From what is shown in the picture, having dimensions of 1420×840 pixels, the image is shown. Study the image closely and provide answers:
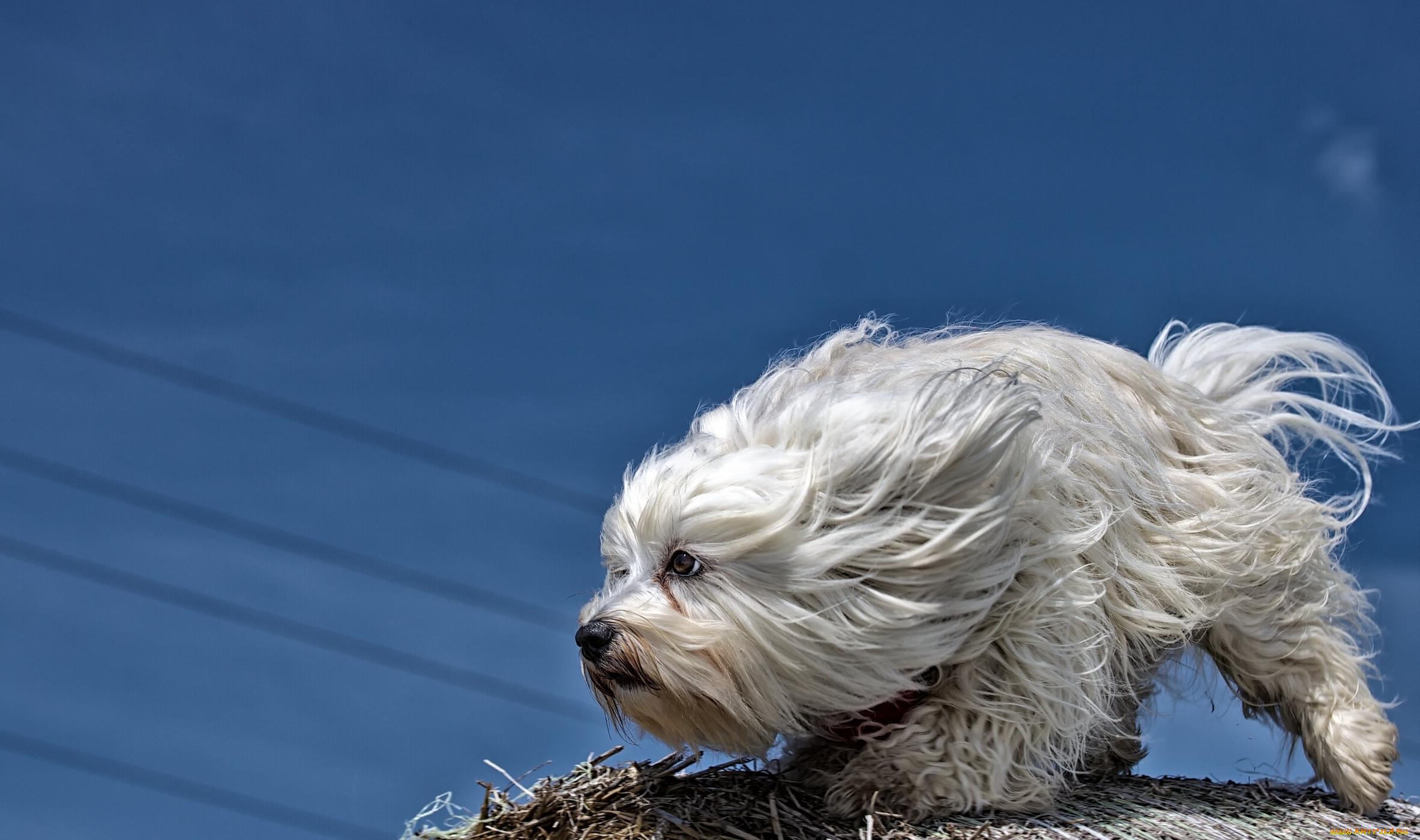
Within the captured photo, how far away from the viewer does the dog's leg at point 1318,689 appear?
4.24 m

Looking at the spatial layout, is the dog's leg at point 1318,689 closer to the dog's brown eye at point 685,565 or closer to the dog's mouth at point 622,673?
the dog's brown eye at point 685,565

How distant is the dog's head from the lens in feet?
11.8

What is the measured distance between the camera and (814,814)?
3.74 meters

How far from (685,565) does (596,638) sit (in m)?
0.30

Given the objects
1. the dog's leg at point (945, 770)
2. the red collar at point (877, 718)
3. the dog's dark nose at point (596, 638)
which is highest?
the dog's dark nose at point (596, 638)

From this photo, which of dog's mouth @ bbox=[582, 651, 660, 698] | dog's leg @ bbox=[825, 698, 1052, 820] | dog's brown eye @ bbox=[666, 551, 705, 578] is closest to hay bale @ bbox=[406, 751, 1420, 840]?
dog's leg @ bbox=[825, 698, 1052, 820]

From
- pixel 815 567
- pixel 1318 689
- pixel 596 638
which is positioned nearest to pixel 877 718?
pixel 815 567

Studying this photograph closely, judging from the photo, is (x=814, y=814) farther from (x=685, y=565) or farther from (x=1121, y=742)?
(x=1121, y=742)

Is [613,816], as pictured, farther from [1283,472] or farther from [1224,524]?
Answer: [1283,472]

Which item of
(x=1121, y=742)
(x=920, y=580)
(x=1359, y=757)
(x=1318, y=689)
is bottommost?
(x=1359, y=757)

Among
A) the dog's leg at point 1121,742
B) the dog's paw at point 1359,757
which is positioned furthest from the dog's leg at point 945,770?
the dog's paw at point 1359,757

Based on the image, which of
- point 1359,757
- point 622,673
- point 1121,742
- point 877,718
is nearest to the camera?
point 622,673

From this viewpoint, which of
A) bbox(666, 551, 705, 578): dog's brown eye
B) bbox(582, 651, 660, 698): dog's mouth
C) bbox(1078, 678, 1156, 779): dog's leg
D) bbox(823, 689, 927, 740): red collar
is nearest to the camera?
bbox(582, 651, 660, 698): dog's mouth

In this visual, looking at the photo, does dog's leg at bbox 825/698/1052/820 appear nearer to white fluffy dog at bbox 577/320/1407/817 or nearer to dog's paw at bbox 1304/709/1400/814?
white fluffy dog at bbox 577/320/1407/817
